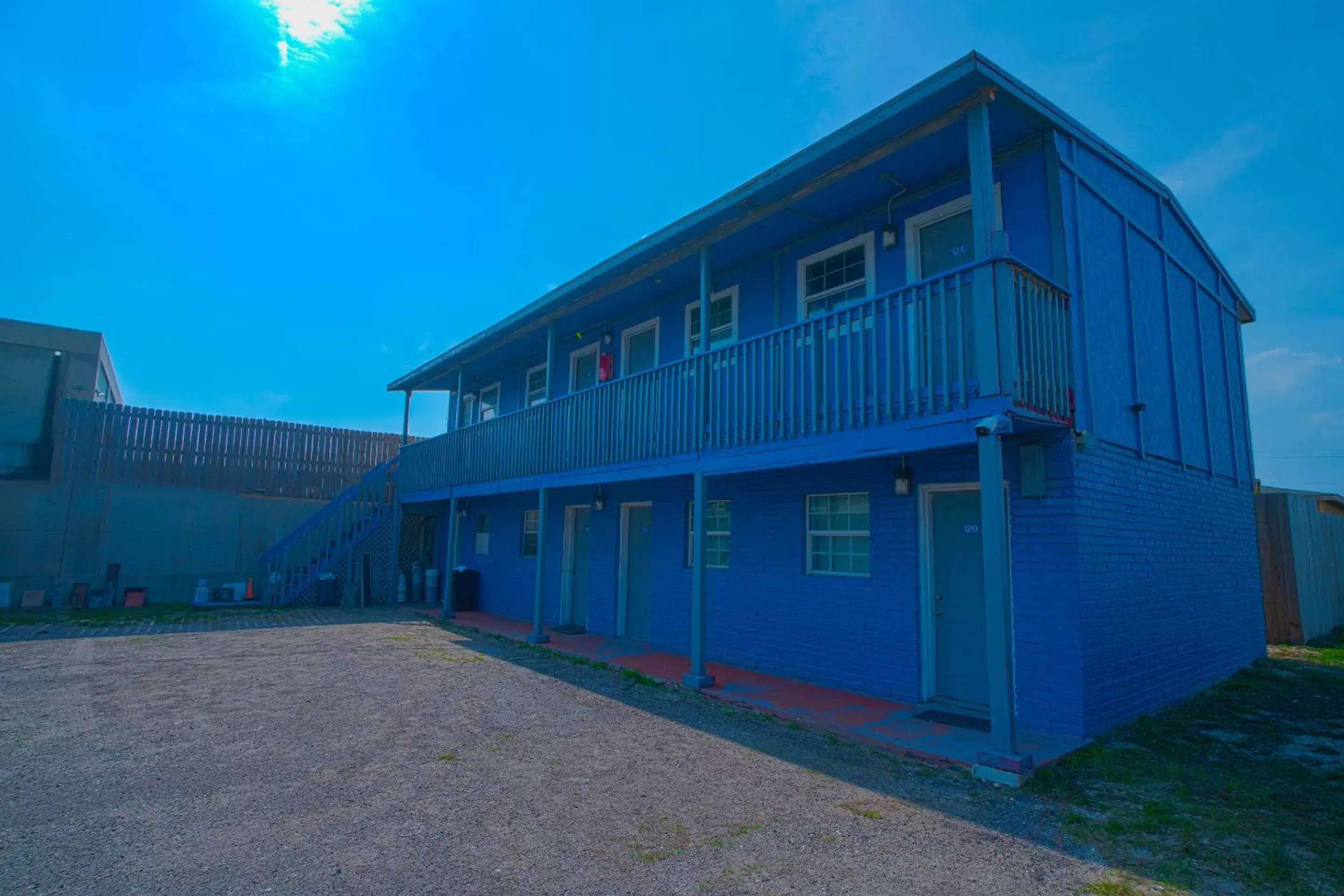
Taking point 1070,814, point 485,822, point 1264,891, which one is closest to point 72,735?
point 485,822

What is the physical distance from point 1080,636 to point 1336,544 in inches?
557

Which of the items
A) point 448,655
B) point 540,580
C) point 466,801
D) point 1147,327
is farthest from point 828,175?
point 448,655

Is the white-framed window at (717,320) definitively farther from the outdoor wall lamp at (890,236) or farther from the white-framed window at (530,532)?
the white-framed window at (530,532)

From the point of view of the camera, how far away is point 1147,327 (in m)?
8.63

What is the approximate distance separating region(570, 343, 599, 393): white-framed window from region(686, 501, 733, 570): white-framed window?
4.29 m

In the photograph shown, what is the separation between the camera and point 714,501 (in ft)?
35.0

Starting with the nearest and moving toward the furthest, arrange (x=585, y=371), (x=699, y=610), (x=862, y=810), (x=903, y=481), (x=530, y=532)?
(x=862, y=810)
(x=903, y=481)
(x=699, y=610)
(x=585, y=371)
(x=530, y=532)

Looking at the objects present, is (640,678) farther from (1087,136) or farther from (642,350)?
(1087,136)

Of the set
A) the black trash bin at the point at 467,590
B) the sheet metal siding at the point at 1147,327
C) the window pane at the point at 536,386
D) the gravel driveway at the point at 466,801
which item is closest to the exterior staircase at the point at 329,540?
the black trash bin at the point at 467,590

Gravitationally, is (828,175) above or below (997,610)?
above

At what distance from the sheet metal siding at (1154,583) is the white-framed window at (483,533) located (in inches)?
499

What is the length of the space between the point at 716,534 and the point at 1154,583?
5304 mm

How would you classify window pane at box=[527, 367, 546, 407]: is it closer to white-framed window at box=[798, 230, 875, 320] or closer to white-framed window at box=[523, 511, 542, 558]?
white-framed window at box=[523, 511, 542, 558]

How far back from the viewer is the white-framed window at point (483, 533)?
54.9 ft
